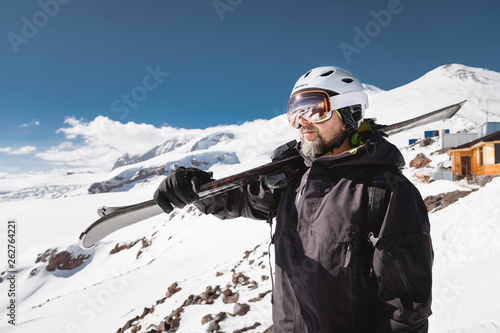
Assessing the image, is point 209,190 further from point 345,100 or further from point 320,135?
point 345,100

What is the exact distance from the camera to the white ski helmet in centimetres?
255

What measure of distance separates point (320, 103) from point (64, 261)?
47465 mm

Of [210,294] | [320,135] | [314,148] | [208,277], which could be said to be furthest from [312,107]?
[208,277]

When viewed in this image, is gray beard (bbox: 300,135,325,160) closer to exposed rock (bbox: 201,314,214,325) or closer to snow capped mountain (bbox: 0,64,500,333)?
snow capped mountain (bbox: 0,64,500,333)

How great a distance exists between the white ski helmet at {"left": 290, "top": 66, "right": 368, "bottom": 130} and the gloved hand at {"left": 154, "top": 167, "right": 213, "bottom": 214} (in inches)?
57.0

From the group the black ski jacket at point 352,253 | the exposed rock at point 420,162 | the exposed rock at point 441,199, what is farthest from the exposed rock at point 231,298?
the exposed rock at point 420,162

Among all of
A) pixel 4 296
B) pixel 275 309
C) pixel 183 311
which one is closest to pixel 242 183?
pixel 275 309

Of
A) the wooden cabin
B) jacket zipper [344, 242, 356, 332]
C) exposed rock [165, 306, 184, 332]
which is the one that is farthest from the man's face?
the wooden cabin

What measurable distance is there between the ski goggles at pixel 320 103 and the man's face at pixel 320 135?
5 centimetres

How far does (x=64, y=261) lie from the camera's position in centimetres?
3812

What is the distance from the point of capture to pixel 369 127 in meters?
2.51

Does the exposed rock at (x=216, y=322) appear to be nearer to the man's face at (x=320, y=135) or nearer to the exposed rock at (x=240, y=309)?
the exposed rock at (x=240, y=309)

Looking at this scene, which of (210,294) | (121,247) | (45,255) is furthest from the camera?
(45,255)

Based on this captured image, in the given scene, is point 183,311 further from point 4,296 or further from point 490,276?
point 4,296
